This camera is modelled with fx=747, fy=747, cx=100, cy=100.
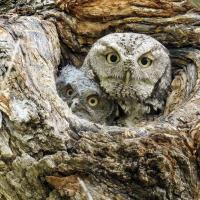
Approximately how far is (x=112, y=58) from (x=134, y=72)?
17 centimetres

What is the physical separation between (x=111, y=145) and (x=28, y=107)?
1.24ft

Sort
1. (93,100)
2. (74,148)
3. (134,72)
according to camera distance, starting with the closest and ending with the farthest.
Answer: (74,148) < (134,72) < (93,100)

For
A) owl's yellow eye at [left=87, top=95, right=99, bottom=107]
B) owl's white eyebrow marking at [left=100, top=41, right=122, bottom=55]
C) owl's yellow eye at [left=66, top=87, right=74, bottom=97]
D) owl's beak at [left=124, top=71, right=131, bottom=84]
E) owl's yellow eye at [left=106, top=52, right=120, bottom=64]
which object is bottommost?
owl's yellow eye at [left=87, top=95, right=99, bottom=107]

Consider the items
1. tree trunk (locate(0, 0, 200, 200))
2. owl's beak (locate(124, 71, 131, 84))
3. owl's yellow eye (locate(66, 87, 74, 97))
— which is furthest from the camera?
owl's yellow eye (locate(66, 87, 74, 97))

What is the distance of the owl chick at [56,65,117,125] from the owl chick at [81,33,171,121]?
5 cm

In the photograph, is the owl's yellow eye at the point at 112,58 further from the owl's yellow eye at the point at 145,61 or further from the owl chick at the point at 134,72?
the owl's yellow eye at the point at 145,61

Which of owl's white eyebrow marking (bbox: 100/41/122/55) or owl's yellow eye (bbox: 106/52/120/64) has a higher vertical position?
owl's white eyebrow marking (bbox: 100/41/122/55)

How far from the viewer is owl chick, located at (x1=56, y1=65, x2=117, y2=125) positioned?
3.57 m

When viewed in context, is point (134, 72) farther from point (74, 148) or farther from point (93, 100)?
point (74, 148)

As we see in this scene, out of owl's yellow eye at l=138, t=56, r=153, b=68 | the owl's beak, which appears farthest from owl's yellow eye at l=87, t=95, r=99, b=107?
owl's yellow eye at l=138, t=56, r=153, b=68

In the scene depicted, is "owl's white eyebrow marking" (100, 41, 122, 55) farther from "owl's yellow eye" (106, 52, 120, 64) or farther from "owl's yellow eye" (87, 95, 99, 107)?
"owl's yellow eye" (87, 95, 99, 107)

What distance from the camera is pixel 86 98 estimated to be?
3.60 m

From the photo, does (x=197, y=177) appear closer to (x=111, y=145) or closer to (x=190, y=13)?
(x=111, y=145)

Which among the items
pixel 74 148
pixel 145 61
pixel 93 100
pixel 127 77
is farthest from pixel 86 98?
pixel 74 148
